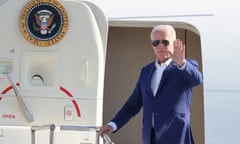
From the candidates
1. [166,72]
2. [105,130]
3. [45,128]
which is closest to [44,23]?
[45,128]

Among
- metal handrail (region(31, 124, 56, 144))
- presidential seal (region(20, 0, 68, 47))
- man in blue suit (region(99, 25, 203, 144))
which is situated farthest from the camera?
presidential seal (region(20, 0, 68, 47))

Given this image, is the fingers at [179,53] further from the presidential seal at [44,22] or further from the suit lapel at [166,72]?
the presidential seal at [44,22]

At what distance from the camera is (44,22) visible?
351 centimetres

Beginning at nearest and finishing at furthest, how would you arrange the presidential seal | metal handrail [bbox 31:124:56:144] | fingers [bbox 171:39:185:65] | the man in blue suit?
1. fingers [bbox 171:39:185:65]
2. the man in blue suit
3. metal handrail [bbox 31:124:56:144]
4. the presidential seal

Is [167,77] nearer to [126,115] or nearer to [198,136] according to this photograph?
[126,115]

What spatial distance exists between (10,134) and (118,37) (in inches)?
57.9

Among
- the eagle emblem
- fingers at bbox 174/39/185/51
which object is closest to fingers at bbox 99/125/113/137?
fingers at bbox 174/39/185/51

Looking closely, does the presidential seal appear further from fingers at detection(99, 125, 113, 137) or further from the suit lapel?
the suit lapel

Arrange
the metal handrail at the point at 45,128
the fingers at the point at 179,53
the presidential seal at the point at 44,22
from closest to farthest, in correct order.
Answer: the fingers at the point at 179,53, the metal handrail at the point at 45,128, the presidential seal at the point at 44,22

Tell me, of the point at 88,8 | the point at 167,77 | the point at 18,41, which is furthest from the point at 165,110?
the point at 18,41

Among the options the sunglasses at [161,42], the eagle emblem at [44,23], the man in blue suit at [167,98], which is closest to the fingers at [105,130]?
the man in blue suit at [167,98]

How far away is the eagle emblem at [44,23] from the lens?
3.50 meters

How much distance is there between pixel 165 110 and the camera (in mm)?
2893

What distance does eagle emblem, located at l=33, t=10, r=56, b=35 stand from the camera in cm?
350
